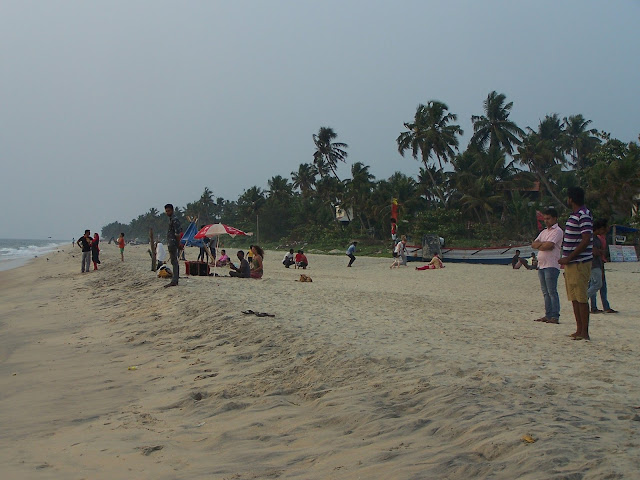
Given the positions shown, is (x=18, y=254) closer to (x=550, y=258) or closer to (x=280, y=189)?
(x=280, y=189)

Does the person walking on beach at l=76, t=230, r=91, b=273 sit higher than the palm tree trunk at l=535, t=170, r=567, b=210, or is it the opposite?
the palm tree trunk at l=535, t=170, r=567, b=210

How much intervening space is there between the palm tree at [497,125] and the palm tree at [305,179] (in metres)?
24.3

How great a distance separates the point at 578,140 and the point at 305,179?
3166 centimetres

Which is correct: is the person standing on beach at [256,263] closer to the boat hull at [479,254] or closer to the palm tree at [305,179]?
the boat hull at [479,254]

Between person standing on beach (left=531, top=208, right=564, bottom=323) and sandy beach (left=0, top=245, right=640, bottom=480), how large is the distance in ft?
1.24

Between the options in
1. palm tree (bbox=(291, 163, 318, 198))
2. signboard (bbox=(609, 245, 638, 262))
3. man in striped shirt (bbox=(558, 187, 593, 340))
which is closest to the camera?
man in striped shirt (bbox=(558, 187, 593, 340))

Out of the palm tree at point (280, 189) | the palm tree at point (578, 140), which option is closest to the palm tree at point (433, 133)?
the palm tree at point (578, 140)

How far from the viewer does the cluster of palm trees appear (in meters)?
31.4

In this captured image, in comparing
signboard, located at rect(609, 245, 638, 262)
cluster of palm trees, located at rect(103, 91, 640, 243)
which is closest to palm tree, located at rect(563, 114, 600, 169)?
cluster of palm trees, located at rect(103, 91, 640, 243)

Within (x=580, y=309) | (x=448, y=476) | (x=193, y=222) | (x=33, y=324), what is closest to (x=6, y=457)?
(x=448, y=476)

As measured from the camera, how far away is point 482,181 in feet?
128

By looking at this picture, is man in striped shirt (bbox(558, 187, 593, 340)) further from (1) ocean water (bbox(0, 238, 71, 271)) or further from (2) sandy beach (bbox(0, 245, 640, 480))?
(1) ocean water (bbox(0, 238, 71, 271))

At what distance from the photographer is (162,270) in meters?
A: 13.5

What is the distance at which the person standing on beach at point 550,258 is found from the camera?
24.2 feet
